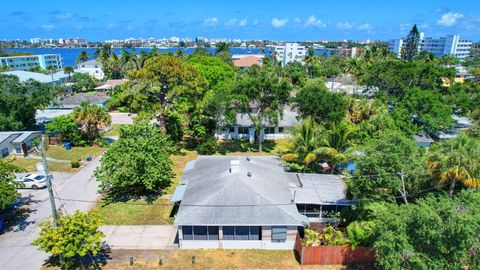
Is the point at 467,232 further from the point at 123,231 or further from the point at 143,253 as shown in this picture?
the point at 123,231

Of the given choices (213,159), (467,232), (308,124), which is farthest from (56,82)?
(467,232)

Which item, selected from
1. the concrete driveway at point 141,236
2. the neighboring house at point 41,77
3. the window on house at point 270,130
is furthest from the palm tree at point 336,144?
the neighboring house at point 41,77

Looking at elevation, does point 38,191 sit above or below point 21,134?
below

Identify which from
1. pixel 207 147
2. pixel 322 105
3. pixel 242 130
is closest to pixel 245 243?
pixel 207 147

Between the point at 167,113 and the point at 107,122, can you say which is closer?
the point at 167,113

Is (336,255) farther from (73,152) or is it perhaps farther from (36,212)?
(73,152)

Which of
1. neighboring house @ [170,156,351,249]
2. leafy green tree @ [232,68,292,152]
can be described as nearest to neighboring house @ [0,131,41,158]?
neighboring house @ [170,156,351,249]
